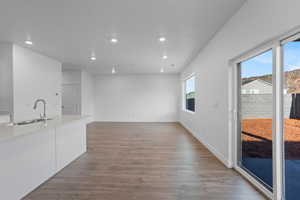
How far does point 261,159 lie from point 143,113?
6472mm

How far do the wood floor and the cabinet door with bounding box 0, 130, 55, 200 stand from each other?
0.16 m

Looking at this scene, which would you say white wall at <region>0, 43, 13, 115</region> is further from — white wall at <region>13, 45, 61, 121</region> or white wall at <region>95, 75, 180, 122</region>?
white wall at <region>95, 75, 180, 122</region>

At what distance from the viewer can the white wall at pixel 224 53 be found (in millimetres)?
1653

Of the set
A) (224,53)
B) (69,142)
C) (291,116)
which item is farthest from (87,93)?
(291,116)

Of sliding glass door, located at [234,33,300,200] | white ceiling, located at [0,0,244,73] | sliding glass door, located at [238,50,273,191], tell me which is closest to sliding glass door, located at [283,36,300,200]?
sliding glass door, located at [234,33,300,200]

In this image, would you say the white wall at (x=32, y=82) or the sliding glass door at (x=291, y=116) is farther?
the white wall at (x=32, y=82)

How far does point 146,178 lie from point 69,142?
1.72 meters

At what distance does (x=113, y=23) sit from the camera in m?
2.82

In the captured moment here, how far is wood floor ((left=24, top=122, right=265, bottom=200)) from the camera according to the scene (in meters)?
2.03

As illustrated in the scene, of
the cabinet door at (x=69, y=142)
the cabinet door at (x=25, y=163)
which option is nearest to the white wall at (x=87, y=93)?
the cabinet door at (x=69, y=142)

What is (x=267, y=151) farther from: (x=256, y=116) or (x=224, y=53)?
(x=224, y=53)

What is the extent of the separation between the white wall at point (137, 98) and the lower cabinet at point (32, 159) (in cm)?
532

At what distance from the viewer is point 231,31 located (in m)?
2.64

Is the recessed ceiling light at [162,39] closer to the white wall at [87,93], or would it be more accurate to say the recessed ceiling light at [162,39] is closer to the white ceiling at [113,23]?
the white ceiling at [113,23]
